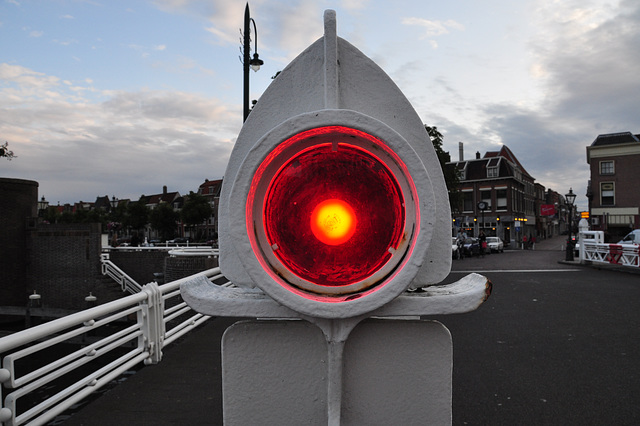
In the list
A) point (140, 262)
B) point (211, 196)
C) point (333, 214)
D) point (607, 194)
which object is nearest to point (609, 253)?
point (333, 214)

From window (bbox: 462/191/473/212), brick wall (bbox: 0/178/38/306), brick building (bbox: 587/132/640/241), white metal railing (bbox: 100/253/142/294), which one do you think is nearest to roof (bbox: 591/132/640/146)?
brick building (bbox: 587/132/640/241)

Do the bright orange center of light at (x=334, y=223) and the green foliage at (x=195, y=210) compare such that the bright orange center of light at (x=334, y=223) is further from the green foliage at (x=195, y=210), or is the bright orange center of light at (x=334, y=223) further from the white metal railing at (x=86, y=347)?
the green foliage at (x=195, y=210)

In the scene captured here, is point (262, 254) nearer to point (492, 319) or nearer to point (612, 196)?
point (492, 319)

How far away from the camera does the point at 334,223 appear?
113cm

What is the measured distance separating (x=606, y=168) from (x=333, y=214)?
4766 cm

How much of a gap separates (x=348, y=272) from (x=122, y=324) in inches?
930

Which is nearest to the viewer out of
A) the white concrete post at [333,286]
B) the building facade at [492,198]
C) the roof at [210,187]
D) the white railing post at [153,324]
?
the white concrete post at [333,286]

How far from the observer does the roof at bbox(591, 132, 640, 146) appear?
39084 millimetres

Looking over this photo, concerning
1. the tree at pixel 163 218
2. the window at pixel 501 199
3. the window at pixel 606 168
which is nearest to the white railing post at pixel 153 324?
the window at pixel 606 168

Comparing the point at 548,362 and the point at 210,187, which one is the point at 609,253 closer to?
the point at 548,362

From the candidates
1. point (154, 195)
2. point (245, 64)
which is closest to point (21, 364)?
point (245, 64)

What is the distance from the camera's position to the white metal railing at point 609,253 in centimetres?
1463

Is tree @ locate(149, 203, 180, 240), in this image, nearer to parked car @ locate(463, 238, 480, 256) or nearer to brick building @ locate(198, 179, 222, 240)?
brick building @ locate(198, 179, 222, 240)

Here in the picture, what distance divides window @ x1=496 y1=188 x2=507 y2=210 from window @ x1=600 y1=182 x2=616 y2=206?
10929 mm
